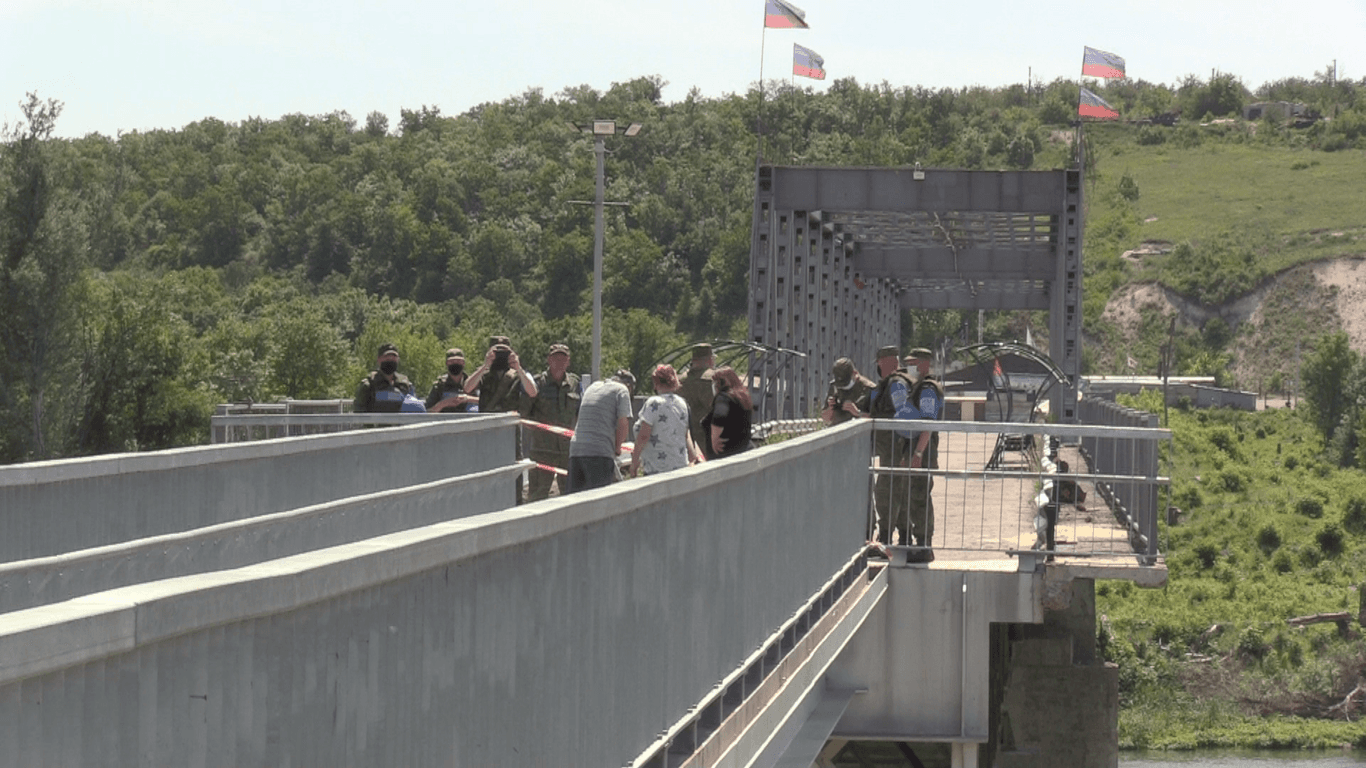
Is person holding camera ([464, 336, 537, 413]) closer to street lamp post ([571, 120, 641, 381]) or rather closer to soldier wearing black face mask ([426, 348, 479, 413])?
soldier wearing black face mask ([426, 348, 479, 413])

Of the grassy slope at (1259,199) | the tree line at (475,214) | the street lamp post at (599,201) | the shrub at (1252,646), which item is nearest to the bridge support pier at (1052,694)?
the street lamp post at (599,201)

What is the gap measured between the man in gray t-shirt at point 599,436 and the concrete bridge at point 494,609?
3.25 feet

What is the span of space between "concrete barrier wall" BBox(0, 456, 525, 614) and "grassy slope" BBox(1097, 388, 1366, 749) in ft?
186

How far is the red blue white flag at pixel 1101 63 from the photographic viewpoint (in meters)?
37.4

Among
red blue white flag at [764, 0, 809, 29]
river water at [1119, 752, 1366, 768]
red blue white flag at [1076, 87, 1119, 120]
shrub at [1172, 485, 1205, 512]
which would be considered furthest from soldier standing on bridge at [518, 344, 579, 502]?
shrub at [1172, 485, 1205, 512]

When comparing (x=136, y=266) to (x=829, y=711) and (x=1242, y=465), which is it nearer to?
(x=1242, y=465)

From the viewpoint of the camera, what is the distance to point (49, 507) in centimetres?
809

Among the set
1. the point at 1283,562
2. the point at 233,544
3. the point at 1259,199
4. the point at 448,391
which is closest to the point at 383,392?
the point at 448,391

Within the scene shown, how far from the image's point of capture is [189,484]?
9.32 m

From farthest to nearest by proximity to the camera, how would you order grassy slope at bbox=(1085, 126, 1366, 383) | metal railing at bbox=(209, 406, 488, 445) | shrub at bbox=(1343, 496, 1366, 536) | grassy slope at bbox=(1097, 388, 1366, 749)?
grassy slope at bbox=(1085, 126, 1366, 383) → shrub at bbox=(1343, 496, 1366, 536) → grassy slope at bbox=(1097, 388, 1366, 749) → metal railing at bbox=(209, 406, 488, 445)

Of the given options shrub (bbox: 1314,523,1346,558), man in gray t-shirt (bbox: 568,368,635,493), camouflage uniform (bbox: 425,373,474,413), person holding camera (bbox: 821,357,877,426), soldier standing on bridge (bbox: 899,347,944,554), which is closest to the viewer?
man in gray t-shirt (bbox: 568,368,635,493)

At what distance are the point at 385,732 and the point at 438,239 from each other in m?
159

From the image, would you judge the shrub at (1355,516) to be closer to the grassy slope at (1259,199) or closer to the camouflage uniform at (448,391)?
the grassy slope at (1259,199)

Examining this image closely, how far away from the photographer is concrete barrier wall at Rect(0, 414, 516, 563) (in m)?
8.00
